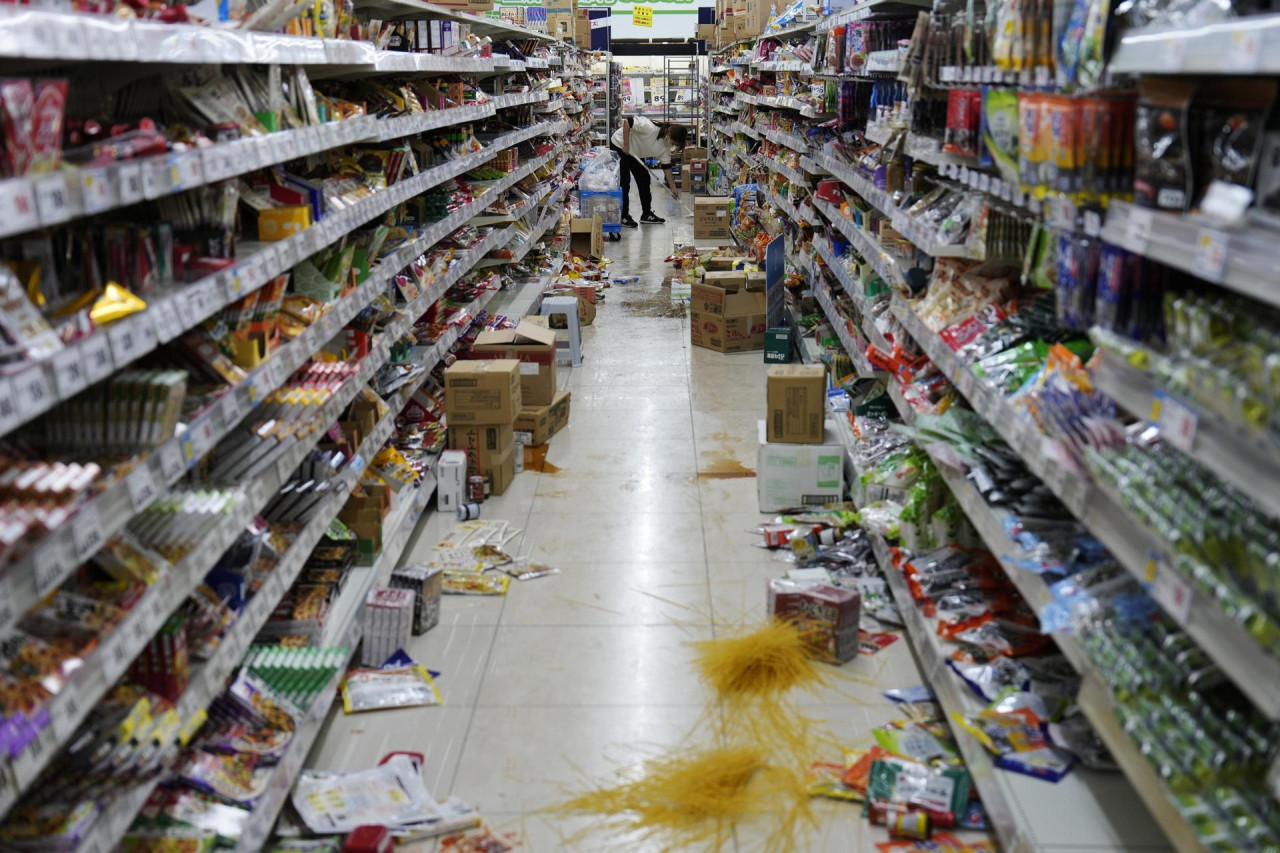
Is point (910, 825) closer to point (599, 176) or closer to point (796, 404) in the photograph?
point (796, 404)

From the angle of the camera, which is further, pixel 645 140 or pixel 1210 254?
pixel 645 140

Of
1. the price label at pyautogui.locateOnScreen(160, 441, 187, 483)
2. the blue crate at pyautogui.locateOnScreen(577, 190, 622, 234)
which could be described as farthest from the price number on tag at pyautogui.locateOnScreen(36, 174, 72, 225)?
the blue crate at pyautogui.locateOnScreen(577, 190, 622, 234)

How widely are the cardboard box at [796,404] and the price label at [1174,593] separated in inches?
114

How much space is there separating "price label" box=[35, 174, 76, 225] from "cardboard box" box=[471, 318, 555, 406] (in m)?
4.13

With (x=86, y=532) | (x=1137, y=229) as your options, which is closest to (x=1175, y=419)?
(x=1137, y=229)

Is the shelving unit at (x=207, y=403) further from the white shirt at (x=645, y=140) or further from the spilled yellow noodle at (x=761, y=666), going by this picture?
the white shirt at (x=645, y=140)

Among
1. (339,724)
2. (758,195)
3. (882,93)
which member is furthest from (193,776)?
(758,195)

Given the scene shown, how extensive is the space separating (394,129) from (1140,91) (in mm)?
3176

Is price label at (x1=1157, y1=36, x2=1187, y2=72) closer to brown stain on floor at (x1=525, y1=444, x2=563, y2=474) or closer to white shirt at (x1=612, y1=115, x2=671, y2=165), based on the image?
brown stain on floor at (x1=525, y1=444, x2=563, y2=474)

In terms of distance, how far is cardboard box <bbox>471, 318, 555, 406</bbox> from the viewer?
620cm

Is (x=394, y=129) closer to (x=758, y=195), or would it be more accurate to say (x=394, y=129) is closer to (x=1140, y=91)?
(x=1140, y=91)

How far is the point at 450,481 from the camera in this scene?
17.3ft

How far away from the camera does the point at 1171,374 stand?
205 centimetres

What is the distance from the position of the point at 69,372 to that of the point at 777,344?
6283mm
